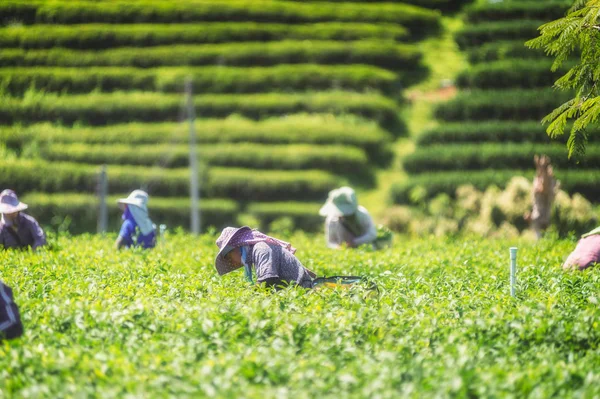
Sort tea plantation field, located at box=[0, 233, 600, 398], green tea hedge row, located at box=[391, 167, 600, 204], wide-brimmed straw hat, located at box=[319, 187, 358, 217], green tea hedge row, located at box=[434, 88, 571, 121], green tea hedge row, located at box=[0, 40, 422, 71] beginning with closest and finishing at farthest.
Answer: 1. tea plantation field, located at box=[0, 233, 600, 398]
2. wide-brimmed straw hat, located at box=[319, 187, 358, 217]
3. green tea hedge row, located at box=[391, 167, 600, 204]
4. green tea hedge row, located at box=[434, 88, 571, 121]
5. green tea hedge row, located at box=[0, 40, 422, 71]

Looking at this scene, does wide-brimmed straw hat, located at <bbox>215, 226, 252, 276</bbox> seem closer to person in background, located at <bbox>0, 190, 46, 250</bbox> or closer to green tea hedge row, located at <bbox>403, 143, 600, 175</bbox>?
person in background, located at <bbox>0, 190, 46, 250</bbox>

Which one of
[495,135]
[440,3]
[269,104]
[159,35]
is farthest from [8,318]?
[440,3]

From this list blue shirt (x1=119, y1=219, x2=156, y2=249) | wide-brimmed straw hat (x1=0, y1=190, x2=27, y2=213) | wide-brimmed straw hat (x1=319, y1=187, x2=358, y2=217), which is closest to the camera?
wide-brimmed straw hat (x1=0, y1=190, x2=27, y2=213)

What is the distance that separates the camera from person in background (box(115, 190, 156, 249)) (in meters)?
11.5

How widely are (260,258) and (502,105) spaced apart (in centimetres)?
2122

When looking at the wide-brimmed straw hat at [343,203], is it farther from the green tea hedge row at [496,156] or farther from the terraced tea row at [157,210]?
the terraced tea row at [157,210]

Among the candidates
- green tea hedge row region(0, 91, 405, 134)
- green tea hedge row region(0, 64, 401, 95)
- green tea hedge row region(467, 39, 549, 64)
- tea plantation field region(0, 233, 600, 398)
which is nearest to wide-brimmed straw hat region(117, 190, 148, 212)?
tea plantation field region(0, 233, 600, 398)

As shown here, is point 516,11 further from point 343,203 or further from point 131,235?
point 131,235

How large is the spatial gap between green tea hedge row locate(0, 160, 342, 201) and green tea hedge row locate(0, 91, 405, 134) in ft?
10.5

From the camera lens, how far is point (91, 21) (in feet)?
118

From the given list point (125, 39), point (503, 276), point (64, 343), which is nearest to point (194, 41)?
point (125, 39)

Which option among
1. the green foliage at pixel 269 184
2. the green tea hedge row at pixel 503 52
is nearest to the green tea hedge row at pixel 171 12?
the green tea hedge row at pixel 503 52

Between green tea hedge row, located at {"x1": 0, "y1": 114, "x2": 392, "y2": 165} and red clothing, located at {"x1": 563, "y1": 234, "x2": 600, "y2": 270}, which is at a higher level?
red clothing, located at {"x1": 563, "y1": 234, "x2": 600, "y2": 270}

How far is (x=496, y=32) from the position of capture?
31328 millimetres
